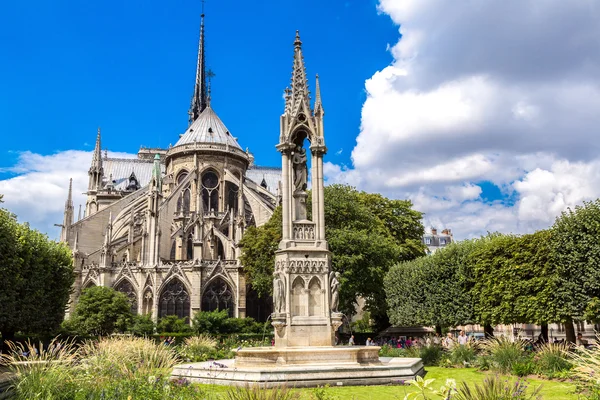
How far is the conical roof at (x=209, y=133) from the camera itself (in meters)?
62.4

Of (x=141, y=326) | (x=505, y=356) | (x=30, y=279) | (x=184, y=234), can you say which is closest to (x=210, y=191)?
(x=184, y=234)

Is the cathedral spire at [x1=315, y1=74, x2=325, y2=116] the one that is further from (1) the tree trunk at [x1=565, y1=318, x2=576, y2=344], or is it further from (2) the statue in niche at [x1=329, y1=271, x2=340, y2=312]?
(1) the tree trunk at [x1=565, y1=318, x2=576, y2=344]

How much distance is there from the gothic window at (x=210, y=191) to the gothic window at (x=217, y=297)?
1406cm

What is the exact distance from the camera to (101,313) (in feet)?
110

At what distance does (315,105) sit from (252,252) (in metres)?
24.3

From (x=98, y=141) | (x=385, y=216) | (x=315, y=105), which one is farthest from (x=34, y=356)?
(x=98, y=141)

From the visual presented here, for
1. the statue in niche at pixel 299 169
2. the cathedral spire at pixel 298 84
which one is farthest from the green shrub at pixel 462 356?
the cathedral spire at pixel 298 84

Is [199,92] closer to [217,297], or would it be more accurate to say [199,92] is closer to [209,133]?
[209,133]

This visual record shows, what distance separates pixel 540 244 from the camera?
807 inches

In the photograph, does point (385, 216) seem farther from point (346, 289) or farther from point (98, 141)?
point (98, 141)

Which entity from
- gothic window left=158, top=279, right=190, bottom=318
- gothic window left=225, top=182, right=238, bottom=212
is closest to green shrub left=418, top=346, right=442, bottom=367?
gothic window left=158, top=279, right=190, bottom=318

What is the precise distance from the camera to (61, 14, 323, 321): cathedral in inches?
1815

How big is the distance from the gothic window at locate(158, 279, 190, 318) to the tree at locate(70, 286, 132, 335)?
34.6ft

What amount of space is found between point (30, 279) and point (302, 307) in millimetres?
13954
